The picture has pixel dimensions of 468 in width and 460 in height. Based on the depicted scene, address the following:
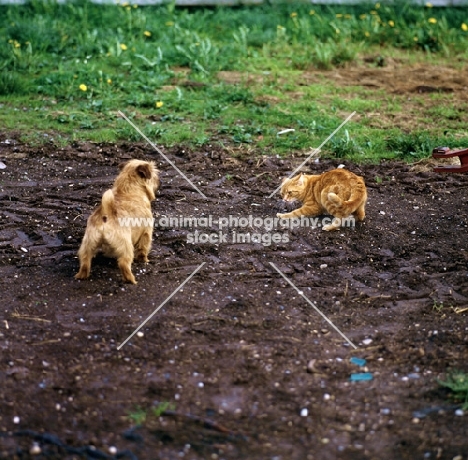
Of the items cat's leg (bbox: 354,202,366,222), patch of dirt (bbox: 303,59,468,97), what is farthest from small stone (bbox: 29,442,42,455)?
patch of dirt (bbox: 303,59,468,97)

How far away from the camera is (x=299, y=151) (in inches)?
382

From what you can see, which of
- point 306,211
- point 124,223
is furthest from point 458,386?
point 306,211

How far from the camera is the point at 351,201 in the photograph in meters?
7.66

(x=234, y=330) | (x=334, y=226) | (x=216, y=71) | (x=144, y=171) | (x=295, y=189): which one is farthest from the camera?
(x=216, y=71)

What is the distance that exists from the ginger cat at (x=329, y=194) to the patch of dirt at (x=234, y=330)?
0.19m

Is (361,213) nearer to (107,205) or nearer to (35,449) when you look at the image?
(107,205)

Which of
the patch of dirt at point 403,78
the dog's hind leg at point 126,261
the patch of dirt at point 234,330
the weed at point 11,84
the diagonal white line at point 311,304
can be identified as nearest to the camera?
the patch of dirt at point 234,330

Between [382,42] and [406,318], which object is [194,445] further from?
[382,42]

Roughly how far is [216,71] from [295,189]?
427 cm

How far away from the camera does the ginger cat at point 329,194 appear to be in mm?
7719

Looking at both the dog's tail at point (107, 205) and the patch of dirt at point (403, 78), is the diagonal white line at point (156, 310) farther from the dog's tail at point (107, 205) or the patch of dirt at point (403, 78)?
the patch of dirt at point (403, 78)

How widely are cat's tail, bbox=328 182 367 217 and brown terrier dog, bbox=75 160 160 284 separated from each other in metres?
1.69

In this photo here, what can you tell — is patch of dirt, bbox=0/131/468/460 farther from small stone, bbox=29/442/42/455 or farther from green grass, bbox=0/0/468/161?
green grass, bbox=0/0/468/161

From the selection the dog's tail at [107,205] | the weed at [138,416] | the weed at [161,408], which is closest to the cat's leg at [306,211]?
the dog's tail at [107,205]
